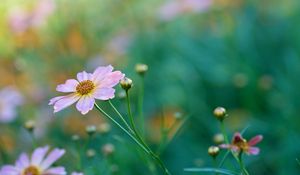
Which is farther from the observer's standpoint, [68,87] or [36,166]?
[36,166]

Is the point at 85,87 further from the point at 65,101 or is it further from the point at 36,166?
the point at 36,166

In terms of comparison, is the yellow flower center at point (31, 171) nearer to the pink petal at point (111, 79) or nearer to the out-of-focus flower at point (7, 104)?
the pink petal at point (111, 79)

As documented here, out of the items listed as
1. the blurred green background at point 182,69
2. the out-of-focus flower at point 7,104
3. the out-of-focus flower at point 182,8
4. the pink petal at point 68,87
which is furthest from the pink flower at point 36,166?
the out-of-focus flower at point 182,8

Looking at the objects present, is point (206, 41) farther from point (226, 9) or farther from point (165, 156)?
point (165, 156)

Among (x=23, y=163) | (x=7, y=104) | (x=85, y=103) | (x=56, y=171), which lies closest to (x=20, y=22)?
(x=7, y=104)

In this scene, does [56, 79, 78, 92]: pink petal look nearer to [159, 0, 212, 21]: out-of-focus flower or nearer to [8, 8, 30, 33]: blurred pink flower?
[8, 8, 30, 33]: blurred pink flower

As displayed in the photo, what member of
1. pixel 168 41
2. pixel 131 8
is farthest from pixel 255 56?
pixel 131 8

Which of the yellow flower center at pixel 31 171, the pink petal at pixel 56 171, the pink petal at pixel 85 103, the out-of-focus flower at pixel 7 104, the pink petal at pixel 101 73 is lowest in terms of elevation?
the pink petal at pixel 56 171
